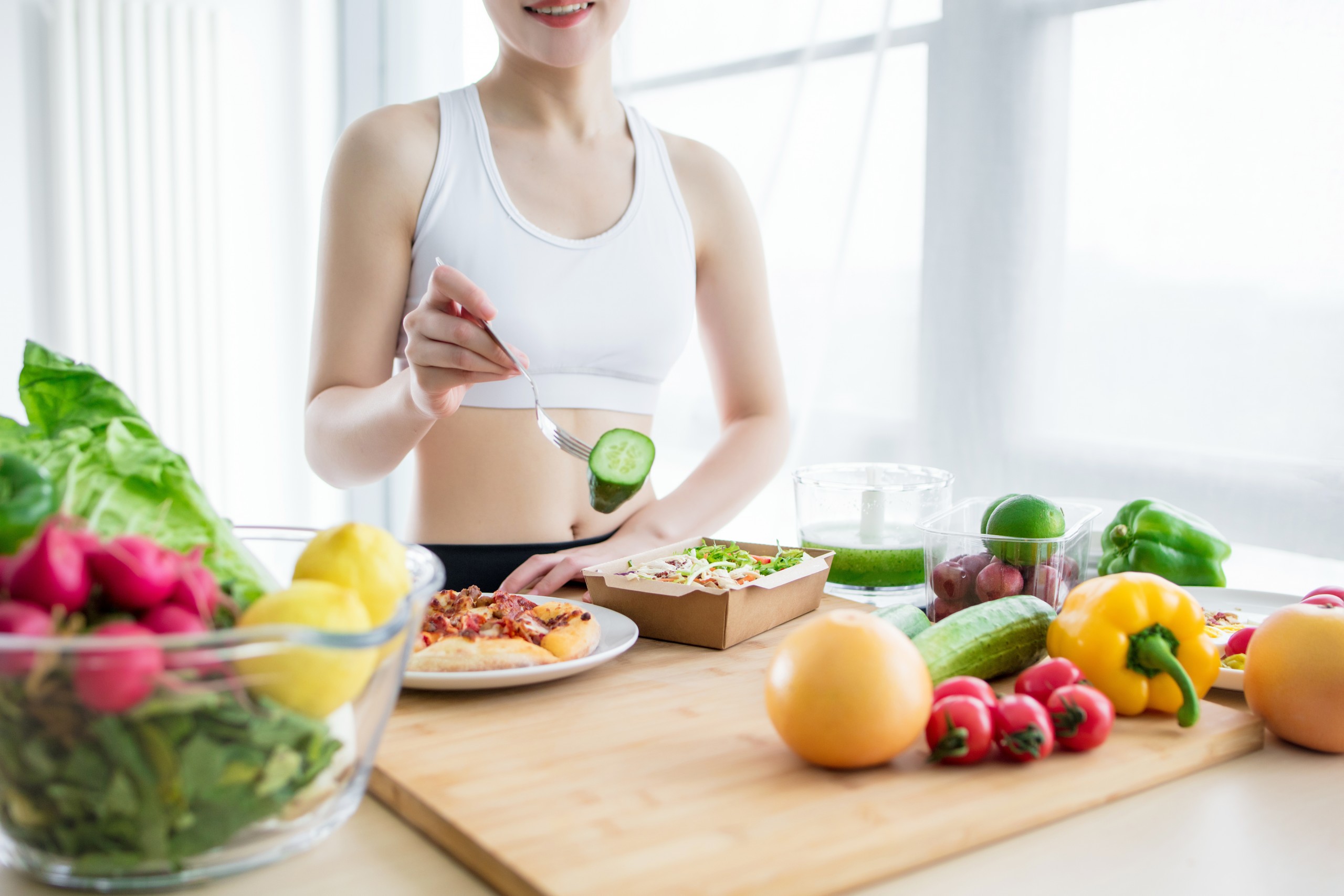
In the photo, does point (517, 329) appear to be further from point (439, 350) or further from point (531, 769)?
point (531, 769)

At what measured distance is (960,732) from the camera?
80 cm

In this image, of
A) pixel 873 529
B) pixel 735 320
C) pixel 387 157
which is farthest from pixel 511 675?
pixel 735 320

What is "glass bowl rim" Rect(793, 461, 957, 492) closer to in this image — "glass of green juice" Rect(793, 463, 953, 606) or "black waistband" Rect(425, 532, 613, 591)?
"glass of green juice" Rect(793, 463, 953, 606)

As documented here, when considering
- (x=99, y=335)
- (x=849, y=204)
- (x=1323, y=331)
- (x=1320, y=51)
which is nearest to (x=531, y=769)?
(x=1323, y=331)

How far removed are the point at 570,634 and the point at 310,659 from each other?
45cm

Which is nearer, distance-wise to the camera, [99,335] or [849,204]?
[849,204]

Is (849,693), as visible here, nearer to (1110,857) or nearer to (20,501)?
(1110,857)

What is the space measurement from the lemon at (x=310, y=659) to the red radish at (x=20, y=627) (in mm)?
104

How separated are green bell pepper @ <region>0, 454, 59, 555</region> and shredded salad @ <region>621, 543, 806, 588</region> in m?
0.65

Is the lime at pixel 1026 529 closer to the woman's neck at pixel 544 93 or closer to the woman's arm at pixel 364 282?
the woman's arm at pixel 364 282

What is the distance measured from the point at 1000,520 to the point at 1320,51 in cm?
112

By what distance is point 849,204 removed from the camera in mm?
2387

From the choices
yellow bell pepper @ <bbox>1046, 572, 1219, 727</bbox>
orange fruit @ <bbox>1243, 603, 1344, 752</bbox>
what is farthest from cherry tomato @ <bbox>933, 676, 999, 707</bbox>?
orange fruit @ <bbox>1243, 603, 1344, 752</bbox>

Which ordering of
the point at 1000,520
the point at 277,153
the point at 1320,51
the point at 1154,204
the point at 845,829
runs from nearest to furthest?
the point at 845,829, the point at 1000,520, the point at 1320,51, the point at 1154,204, the point at 277,153
